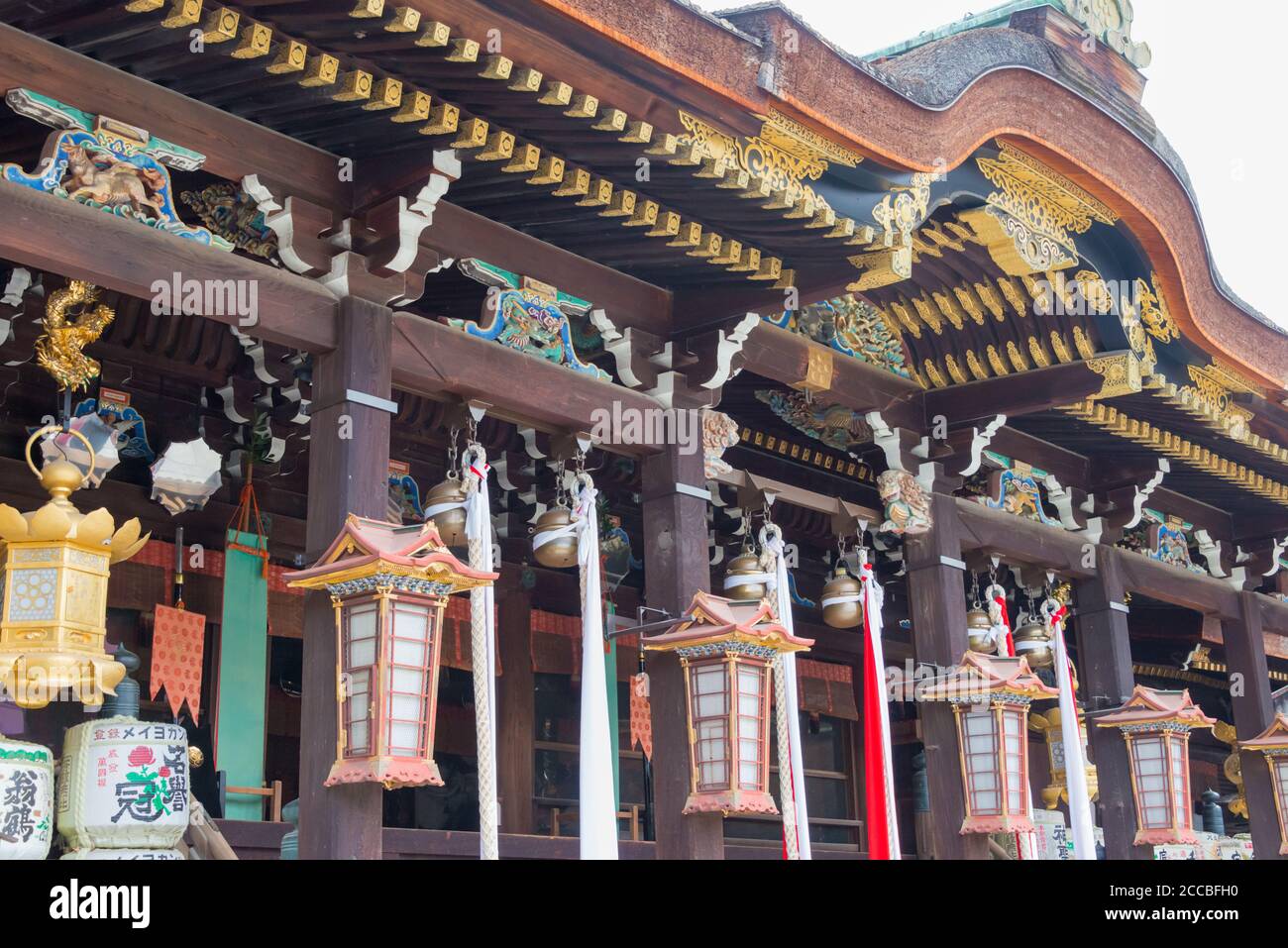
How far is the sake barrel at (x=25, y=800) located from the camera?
16.8 ft

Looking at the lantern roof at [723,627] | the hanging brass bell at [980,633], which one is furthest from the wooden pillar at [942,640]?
the lantern roof at [723,627]


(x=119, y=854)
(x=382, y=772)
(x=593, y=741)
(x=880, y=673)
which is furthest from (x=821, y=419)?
(x=119, y=854)

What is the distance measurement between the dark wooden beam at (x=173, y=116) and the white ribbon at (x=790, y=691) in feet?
10.2

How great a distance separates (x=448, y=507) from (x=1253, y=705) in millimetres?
7606

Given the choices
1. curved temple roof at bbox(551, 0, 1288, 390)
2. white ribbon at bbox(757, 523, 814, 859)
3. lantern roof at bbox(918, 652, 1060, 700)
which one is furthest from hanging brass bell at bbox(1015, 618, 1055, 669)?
white ribbon at bbox(757, 523, 814, 859)

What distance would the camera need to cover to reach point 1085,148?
324 inches

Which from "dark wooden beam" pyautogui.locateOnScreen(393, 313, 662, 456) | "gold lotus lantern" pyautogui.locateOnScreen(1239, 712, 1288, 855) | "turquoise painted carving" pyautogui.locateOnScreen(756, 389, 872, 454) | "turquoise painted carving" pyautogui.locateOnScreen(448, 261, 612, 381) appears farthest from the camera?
"gold lotus lantern" pyautogui.locateOnScreen(1239, 712, 1288, 855)

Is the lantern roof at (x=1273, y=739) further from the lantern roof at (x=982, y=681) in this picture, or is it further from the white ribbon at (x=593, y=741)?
the white ribbon at (x=593, y=741)

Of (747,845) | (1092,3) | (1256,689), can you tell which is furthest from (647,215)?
(1256,689)

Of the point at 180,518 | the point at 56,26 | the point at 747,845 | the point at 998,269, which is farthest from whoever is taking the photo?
the point at 747,845

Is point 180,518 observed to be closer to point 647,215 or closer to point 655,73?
point 647,215

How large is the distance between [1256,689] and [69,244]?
391 inches

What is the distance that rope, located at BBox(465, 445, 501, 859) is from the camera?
6000 millimetres

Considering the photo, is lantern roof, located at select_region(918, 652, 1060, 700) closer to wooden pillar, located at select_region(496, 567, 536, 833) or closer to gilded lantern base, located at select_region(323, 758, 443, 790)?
wooden pillar, located at select_region(496, 567, 536, 833)
